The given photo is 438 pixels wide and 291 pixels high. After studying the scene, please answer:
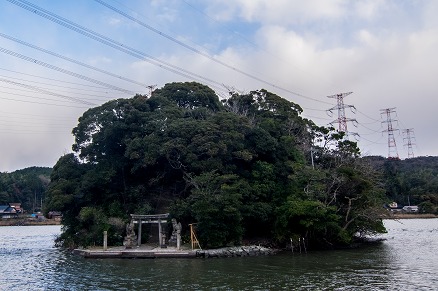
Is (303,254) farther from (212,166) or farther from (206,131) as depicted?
(206,131)

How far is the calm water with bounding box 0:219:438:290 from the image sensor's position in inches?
786

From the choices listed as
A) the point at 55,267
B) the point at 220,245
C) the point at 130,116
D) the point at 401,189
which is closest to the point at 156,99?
the point at 130,116

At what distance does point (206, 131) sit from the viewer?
36438 millimetres

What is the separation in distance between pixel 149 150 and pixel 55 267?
12.9 m

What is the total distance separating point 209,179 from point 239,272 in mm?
10995

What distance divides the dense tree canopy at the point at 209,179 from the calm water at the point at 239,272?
11.7ft

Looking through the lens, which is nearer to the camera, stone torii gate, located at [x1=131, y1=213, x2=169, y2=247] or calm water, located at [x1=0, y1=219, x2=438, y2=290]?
calm water, located at [x1=0, y1=219, x2=438, y2=290]

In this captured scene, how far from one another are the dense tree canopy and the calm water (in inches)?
140

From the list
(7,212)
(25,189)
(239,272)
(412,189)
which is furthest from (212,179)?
Answer: (25,189)

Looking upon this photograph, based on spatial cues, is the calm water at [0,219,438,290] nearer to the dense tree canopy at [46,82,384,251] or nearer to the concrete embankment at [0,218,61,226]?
the dense tree canopy at [46,82,384,251]

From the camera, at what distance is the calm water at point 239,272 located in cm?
1995

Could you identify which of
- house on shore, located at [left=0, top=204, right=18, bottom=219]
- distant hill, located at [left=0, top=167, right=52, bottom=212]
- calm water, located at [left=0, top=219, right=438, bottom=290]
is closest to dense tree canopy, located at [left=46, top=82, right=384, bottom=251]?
calm water, located at [left=0, top=219, right=438, bottom=290]

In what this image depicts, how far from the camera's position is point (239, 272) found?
938 inches

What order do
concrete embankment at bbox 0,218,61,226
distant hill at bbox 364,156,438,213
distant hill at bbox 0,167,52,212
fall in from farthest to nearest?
distant hill at bbox 0,167,52,212 < concrete embankment at bbox 0,218,61,226 < distant hill at bbox 364,156,438,213
